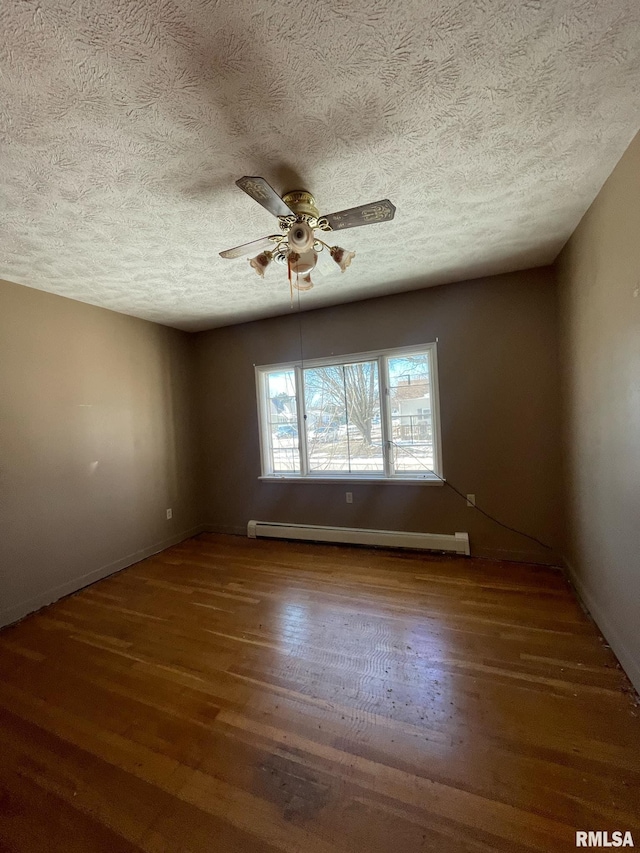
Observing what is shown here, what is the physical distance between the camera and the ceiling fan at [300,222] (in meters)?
1.48

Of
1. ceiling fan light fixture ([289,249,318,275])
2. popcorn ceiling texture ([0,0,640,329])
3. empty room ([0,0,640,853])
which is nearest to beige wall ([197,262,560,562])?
empty room ([0,0,640,853])

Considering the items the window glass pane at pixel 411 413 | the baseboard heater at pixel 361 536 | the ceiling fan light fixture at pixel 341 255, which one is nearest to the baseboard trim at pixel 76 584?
the baseboard heater at pixel 361 536

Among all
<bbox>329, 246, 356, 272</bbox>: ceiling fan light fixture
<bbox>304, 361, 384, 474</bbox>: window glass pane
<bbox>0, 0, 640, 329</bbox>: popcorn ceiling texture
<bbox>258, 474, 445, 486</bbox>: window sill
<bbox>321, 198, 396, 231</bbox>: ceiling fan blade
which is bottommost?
<bbox>258, 474, 445, 486</bbox>: window sill

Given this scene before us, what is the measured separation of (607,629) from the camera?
76.0 inches

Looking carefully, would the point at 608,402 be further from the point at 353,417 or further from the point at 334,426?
the point at 334,426

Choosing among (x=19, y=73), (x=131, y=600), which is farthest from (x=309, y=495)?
(x=19, y=73)

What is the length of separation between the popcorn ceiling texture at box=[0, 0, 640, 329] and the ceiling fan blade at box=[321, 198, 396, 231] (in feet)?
A: 0.70

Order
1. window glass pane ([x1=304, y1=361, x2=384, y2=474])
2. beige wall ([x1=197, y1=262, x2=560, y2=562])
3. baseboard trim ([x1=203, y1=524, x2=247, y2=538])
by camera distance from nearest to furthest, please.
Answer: beige wall ([x1=197, y1=262, x2=560, y2=562]) < window glass pane ([x1=304, y1=361, x2=384, y2=474]) < baseboard trim ([x1=203, y1=524, x2=247, y2=538])

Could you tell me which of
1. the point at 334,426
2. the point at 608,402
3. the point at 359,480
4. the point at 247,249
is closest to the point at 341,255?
the point at 247,249

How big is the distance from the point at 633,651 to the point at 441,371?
2.30 metres

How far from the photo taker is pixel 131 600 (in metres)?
2.71

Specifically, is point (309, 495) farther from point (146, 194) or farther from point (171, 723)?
point (146, 194)

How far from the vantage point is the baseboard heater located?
3.18 meters

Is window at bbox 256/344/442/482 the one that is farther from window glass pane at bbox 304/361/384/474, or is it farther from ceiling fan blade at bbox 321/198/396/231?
ceiling fan blade at bbox 321/198/396/231
